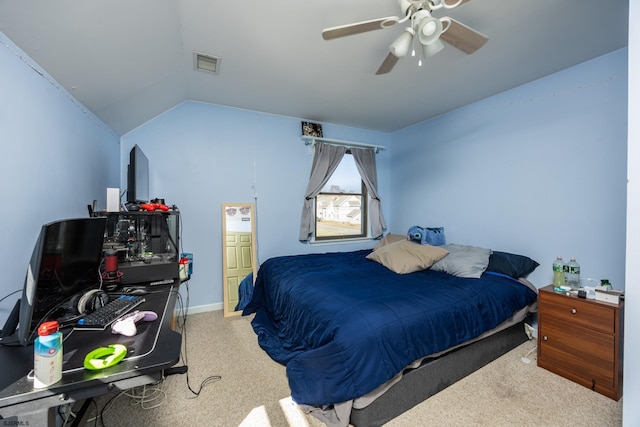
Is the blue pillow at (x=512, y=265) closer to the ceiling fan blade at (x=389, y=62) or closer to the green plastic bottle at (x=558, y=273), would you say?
the green plastic bottle at (x=558, y=273)

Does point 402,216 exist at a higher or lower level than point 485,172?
lower

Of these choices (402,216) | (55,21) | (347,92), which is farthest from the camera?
(402,216)

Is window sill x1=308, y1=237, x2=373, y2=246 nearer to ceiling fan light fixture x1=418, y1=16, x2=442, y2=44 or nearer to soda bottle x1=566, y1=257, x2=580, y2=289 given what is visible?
soda bottle x1=566, y1=257, x2=580, y2=289

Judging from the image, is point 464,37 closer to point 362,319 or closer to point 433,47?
point 433,47

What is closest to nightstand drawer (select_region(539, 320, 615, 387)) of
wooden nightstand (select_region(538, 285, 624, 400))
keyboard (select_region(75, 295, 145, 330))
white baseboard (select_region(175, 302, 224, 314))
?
wooden nightstand (select_region(538, 285, 624, 400))

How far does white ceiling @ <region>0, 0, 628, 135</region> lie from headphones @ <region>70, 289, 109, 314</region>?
130 cm

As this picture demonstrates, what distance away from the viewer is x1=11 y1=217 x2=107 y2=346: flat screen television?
Result: 98cm

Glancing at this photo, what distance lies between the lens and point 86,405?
5.17 feet

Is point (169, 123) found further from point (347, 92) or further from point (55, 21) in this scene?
point (347, 92)

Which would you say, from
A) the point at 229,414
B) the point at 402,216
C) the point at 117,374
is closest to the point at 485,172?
the point at 402,216

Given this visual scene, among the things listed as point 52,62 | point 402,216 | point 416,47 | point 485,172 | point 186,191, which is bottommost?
point 402,216

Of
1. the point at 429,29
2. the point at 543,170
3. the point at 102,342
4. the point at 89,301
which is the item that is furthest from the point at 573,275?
the point at 89,301

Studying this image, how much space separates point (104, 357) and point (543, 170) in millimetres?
3531

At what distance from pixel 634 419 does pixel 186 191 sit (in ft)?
12.7
